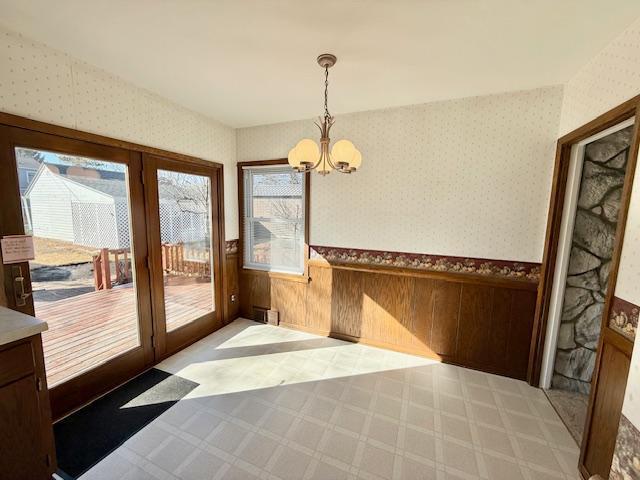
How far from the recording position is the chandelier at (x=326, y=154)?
1754mm

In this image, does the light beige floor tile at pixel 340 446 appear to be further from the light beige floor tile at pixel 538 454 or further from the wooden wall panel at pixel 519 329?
the wooden wall panel at pixel 519 329

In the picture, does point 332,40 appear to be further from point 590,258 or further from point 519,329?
point 519,329

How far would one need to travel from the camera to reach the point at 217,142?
3201 millimetres

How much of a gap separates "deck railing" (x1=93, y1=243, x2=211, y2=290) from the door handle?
462mm

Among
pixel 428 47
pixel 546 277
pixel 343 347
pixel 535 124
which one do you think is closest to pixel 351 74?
pixel 428 47

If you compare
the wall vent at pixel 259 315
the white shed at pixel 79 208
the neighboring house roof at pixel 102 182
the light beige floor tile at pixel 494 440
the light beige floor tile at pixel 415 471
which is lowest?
the light beige floor tile at pixel 415 471

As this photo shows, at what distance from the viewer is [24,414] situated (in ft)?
4.16

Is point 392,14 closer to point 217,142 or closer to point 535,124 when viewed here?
point 535,124

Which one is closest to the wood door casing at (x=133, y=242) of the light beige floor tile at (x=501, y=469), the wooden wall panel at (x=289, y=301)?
the wooden wall panel at (x=289, y=301)

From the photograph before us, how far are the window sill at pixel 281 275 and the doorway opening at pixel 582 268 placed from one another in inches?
94.8

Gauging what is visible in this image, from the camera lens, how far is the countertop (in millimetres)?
1179

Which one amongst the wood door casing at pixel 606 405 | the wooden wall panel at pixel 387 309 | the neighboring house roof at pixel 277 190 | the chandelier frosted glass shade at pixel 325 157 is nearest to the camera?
the wood door casing at pixel 606 405

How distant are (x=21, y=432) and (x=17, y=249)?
1.06 m

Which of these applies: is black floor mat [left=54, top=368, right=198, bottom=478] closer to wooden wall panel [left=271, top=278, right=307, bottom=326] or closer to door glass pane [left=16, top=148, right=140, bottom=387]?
door glass pane [left=16, top=148, right=140, bottom=387]
